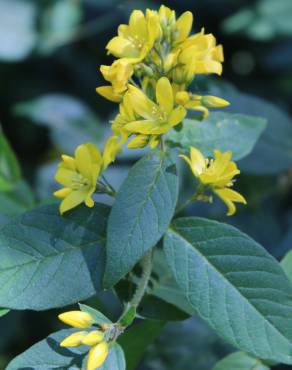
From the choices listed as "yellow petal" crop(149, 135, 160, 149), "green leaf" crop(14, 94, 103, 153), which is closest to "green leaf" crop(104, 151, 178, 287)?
"yellow petal" crop(149, 135, 160, 149)

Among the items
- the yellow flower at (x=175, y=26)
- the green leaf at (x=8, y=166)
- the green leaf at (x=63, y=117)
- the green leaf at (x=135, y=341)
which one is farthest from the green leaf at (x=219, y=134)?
the green leaf at (x=63, y=117)

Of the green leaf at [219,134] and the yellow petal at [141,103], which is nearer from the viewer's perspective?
the yellow petal at [141,103]

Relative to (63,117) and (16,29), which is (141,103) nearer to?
(63,117)

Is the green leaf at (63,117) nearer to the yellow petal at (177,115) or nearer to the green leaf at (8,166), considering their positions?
the green leaf at (8,166)

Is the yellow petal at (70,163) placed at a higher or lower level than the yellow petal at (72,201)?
higher

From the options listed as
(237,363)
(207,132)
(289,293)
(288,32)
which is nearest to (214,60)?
(207,132)

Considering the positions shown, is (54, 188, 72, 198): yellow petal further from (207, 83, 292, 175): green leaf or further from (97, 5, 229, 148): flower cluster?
(207, 83, 292, 175): green leaf

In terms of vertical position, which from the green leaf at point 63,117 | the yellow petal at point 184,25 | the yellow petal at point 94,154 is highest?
the yellow petal at point 184,25
